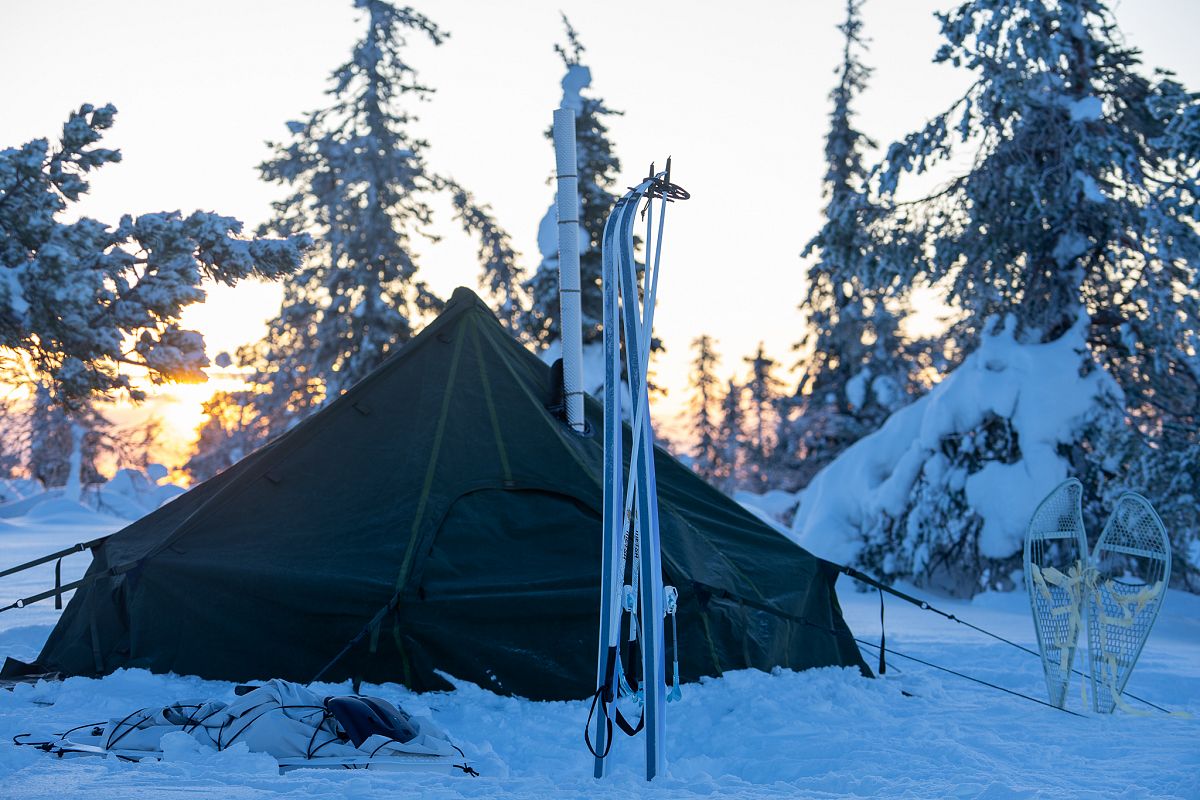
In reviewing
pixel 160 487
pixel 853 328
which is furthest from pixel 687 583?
pixel 160 487

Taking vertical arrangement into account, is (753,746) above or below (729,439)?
below

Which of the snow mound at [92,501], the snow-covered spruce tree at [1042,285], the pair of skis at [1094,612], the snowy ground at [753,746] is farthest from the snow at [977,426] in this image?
the snow mound at [92,501]

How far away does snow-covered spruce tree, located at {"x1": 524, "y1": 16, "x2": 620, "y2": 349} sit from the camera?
20.8 metres

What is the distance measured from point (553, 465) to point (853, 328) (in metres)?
19.6

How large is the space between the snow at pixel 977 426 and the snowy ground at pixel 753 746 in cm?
505

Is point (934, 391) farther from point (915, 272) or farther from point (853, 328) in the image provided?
point (853, 328)

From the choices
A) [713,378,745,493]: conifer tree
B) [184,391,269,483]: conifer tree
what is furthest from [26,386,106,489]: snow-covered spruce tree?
[713,378,745,493]: conifer tree

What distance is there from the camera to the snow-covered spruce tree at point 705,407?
49125mm

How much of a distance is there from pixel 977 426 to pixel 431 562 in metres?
9.37

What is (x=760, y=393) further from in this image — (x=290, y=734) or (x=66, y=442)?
(x=290, y=734)

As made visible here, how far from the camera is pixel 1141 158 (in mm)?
13016

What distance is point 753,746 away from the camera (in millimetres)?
5129

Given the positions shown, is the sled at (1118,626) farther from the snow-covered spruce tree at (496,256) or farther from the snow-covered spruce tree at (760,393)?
the snow-covered spruce tree at (760,393)

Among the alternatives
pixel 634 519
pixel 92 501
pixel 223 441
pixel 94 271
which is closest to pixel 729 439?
pixel 223 441
